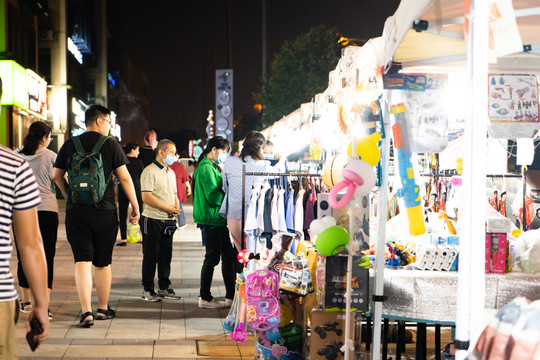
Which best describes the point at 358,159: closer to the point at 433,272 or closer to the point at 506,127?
the point at 433,272

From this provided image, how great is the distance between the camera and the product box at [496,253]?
192 inches

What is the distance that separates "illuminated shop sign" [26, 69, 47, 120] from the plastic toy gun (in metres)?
20.3

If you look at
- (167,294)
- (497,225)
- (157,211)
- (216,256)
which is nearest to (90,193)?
(157,211)

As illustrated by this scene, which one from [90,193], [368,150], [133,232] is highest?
[368,150]

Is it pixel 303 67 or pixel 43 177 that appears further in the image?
pixel 303 67

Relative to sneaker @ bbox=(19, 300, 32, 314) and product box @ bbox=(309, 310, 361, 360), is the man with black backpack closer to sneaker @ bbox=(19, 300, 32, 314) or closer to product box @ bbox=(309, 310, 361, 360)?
sneaker @ bbox=(19, 300, 32, 314)

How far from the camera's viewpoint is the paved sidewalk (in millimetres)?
5895

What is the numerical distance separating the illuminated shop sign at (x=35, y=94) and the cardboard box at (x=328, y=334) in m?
20.1

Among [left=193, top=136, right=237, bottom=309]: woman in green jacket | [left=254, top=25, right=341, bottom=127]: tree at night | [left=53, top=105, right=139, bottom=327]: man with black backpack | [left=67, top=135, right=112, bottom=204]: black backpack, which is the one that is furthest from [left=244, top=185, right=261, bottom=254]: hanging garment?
[left=254, top=25, right=341, bottom=127]: tree at night

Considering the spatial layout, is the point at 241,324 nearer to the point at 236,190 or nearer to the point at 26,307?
the point at 236,190

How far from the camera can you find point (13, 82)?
67.1 ft

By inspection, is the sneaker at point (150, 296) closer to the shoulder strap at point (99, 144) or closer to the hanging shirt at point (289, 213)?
the hanging shirt at point (289, 213)

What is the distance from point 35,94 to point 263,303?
21.0 metres

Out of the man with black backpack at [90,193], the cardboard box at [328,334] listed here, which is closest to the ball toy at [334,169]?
the cardboard box at [328,334]
